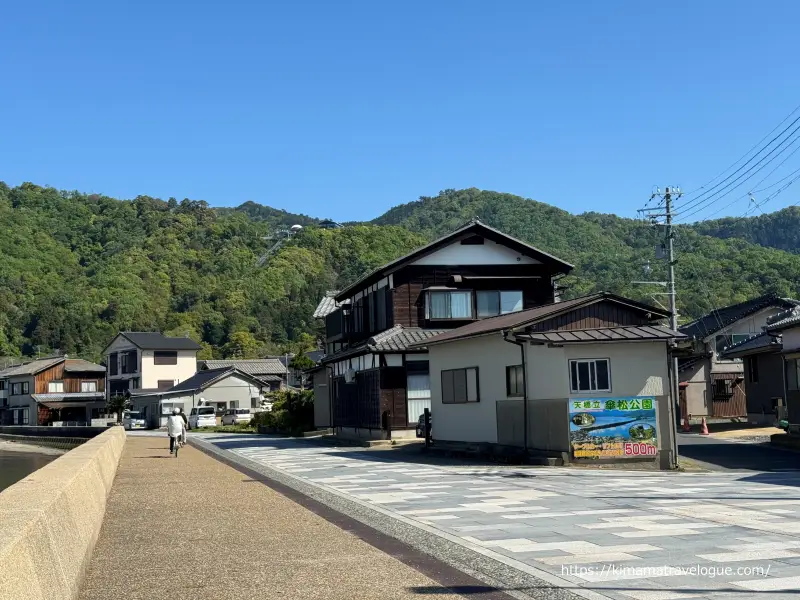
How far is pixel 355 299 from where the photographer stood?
122ft

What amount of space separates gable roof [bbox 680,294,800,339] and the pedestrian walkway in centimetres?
3294

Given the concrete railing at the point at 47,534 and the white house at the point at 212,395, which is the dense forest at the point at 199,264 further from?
the concrete railing at the point at 47,534

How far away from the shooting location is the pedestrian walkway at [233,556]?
7.07 meters

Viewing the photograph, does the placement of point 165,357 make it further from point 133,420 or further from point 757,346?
point 757,346

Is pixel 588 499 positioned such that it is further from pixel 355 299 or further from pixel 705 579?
pixel 355 299

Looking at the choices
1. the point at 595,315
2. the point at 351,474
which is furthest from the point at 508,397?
the point at 351,474

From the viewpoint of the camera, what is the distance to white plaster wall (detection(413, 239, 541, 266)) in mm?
31312

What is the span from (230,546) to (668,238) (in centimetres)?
2746

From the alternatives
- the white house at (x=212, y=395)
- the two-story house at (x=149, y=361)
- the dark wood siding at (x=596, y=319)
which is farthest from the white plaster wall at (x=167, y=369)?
the dark wood siding at (x=596, y=319)

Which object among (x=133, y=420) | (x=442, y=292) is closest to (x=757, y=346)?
(x=442, y=292)

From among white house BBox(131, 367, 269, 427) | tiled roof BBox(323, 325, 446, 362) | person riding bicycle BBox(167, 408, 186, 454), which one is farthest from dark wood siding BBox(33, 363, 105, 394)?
person riding bicycle BBox(167, 408, 186, 454)

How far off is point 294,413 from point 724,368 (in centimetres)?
2180

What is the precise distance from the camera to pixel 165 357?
75.9 m

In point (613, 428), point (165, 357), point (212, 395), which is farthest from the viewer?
point (165, 357)
